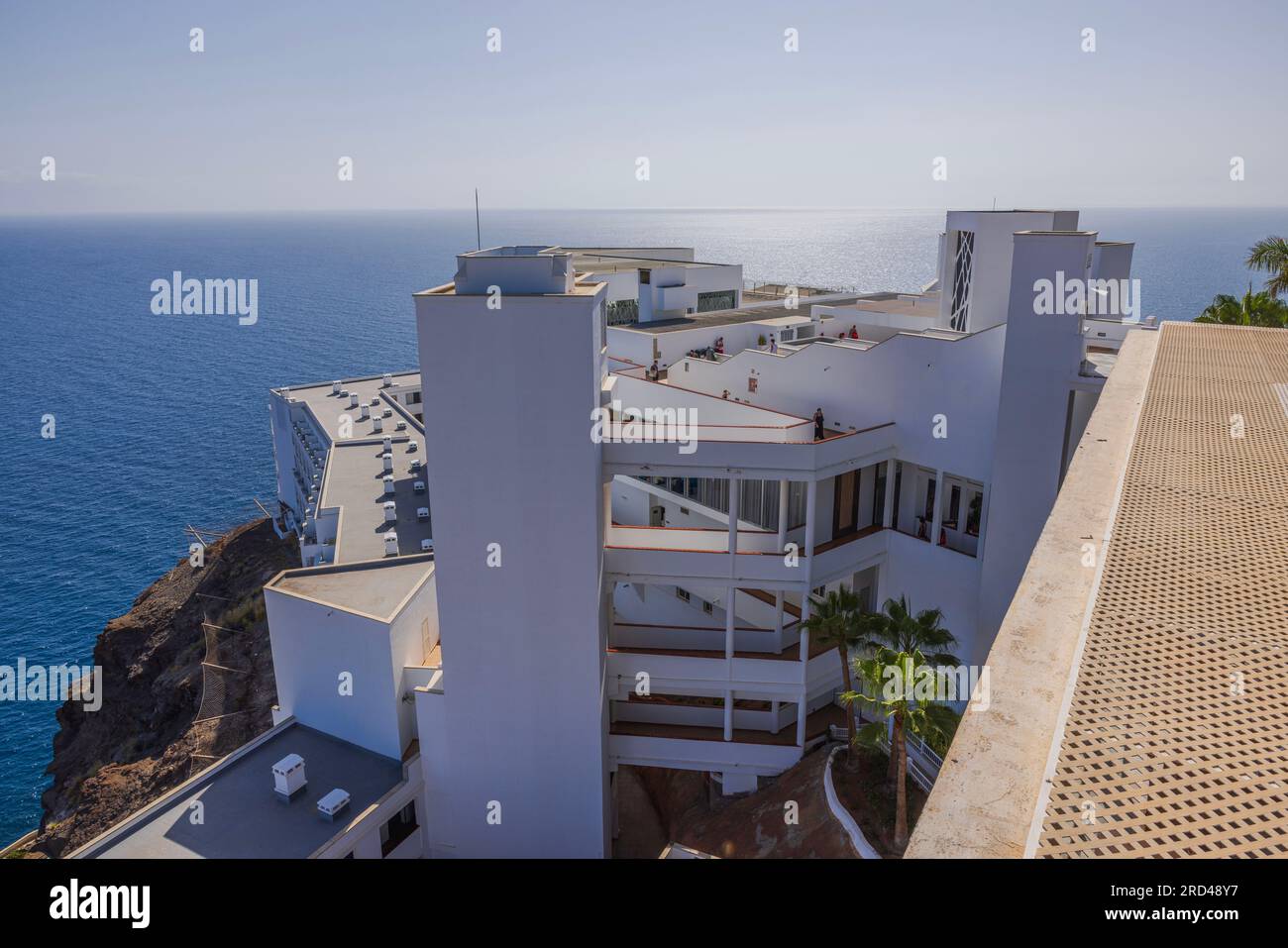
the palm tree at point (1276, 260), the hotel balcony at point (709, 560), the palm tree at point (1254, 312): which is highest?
the palm tree at point (1276, 260)

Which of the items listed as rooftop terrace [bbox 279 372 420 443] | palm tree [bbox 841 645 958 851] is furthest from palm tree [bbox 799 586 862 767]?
rooftop terrace [bbox 279 372 420 443]

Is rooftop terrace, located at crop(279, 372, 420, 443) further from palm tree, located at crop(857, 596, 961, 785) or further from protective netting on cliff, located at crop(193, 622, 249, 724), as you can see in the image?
palm tree, located at crop(857, 596, 961, 785)

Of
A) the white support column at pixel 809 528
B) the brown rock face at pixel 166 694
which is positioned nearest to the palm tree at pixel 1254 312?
the white support column at pixel 809 528

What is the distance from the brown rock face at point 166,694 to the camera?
3459 centimetres

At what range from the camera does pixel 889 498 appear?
26.2 meters

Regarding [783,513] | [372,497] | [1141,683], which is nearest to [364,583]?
[372,497]

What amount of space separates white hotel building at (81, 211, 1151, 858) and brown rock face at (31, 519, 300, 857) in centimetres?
984

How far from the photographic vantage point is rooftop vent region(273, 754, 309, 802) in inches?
913

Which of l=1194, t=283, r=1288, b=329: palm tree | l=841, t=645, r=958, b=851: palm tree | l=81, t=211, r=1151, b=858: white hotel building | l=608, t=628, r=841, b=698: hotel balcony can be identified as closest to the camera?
l=841, t=645, r=958, b=851: palm tree

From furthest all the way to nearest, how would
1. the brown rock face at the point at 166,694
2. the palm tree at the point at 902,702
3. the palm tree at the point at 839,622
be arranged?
the brown rock face at the point at 166,694 < the palm tree at the point at 839,622 < the palm tree at the point at 902,702

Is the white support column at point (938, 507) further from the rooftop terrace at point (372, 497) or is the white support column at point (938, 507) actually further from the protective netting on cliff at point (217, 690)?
the protective netting on cliff at point (217, 690)

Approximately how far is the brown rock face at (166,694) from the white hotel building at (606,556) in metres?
9.84

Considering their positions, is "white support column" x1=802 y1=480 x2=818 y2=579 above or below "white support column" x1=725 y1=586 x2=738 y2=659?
above
